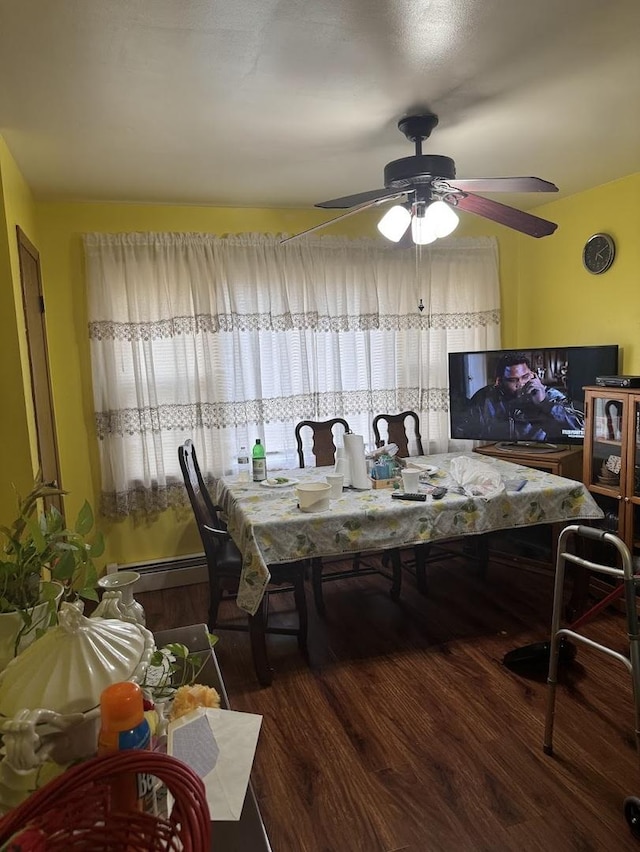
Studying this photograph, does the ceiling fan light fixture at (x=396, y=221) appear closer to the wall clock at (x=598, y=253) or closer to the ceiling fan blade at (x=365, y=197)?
the ceiling fan blade at (x=365, y=197)

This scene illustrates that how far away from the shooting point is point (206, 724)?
1172mm

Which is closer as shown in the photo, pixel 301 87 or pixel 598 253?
pixel 301 87

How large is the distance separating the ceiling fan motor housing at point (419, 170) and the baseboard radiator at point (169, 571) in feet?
8.90

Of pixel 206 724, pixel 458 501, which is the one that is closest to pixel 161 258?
pixel 458 501

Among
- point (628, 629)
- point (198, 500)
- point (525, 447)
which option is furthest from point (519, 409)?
point (628, 629)

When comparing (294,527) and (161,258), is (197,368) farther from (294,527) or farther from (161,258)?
(294,527)

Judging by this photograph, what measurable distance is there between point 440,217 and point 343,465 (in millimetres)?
1342

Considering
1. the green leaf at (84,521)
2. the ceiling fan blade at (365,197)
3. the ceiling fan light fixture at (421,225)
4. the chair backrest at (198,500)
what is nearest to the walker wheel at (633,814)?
the green leaf at (84,521)

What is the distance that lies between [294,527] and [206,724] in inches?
53.3

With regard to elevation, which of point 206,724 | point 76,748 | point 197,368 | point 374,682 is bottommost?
point 374,682

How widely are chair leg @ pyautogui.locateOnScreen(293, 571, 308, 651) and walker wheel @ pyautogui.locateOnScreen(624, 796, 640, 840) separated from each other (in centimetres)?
148

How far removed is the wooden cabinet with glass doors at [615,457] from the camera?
3.16m

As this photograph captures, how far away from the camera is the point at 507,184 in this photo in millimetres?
2262

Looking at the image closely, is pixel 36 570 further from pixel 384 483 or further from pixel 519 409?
pixel 519 409
